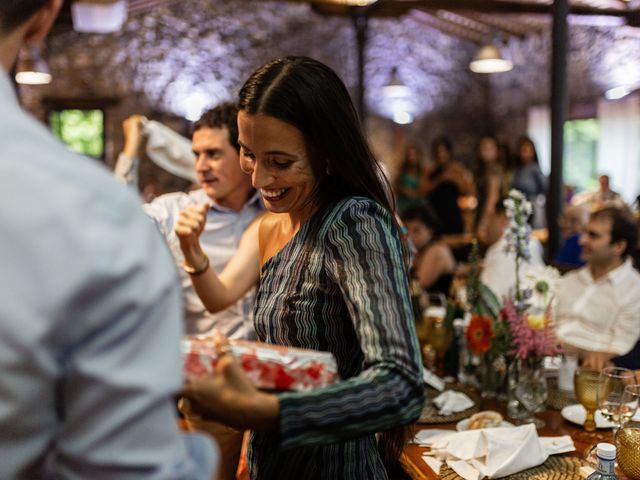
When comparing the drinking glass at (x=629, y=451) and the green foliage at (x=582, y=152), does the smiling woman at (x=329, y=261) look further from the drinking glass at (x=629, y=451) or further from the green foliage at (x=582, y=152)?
the green foliage at (x=582, y=152)

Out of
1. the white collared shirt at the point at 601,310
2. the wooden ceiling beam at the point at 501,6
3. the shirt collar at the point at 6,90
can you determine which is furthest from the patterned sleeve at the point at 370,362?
the wooden ceiling beam at the point at 501,6

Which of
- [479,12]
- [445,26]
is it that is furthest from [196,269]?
[445,26]

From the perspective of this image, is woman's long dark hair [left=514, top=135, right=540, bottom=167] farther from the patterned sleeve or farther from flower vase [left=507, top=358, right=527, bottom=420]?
the patterned sleeve

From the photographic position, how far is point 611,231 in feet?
11.0

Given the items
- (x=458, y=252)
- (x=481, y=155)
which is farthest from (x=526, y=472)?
(x=481, y=155)

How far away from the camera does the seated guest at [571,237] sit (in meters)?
4.60

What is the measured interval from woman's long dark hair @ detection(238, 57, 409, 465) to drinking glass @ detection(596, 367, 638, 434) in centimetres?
103

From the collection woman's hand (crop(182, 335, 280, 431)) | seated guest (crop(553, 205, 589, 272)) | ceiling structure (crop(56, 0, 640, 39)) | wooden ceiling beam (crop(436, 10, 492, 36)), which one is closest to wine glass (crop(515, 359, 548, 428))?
woman's hand (crop(182, 335, 280, 431))

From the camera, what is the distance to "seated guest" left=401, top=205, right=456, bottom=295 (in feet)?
14.6

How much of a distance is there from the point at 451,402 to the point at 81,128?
860cm

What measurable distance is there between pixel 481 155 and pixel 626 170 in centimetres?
253

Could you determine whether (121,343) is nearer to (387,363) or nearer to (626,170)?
(387,363)

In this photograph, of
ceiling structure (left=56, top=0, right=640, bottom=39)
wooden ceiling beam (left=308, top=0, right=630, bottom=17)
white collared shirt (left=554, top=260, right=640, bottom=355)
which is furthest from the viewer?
ceiling structure (left=56, top=0, right=640, bottom=39)

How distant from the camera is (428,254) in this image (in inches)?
177
